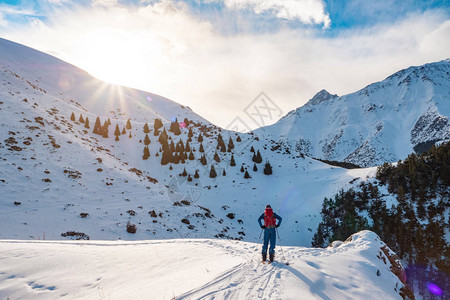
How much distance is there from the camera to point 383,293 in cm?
655

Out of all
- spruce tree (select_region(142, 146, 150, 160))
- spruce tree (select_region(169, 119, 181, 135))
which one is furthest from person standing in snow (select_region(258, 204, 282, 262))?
spruce tree (select_region(169, 119, 181, 135))

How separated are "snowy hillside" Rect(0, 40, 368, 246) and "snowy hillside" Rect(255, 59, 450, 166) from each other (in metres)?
101

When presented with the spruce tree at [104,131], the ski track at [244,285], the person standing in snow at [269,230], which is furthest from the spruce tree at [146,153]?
the ski track at [244,285]

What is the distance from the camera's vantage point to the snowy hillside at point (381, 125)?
124312mm

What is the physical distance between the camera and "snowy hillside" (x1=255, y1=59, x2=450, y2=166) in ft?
408

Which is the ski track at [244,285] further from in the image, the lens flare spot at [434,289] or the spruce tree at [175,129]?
the spruce tree at [175,129]

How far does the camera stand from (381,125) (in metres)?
147

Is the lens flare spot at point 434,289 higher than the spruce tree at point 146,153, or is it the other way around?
the spruce tree at point 146,153

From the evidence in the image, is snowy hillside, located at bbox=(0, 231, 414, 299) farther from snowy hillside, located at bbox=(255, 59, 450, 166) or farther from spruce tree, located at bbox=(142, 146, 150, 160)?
snowy hillside, located at bbox=(255, 59, 450, 166)

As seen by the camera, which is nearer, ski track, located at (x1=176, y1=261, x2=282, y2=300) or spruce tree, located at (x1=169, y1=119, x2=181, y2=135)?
ski track, located at (x1=176, y1=261, x2=282, y2=300)

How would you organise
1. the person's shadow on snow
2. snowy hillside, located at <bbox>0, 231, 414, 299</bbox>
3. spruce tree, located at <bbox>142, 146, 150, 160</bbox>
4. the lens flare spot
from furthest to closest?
spruce tree, located at <bbox>142, 146, 150, 160</bbox> < the lens flare spot < the person's shadow on snow < snowy hillside, located at <bbox>0, 231, 414, 299</bbox>

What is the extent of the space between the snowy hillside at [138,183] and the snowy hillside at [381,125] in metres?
101

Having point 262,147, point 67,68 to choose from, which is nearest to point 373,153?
point 262,147

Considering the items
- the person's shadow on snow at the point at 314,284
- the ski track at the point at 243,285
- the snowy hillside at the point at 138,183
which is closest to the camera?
the ski track at the point at 243,285
